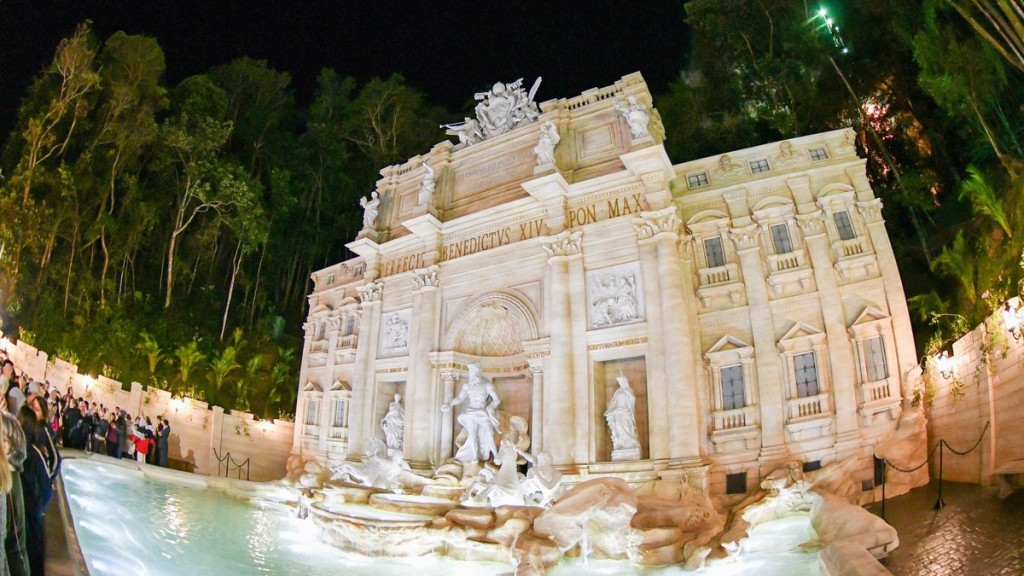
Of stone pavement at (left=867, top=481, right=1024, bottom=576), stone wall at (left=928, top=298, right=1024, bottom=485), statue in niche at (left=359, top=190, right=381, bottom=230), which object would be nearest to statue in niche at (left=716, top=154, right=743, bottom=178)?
stone wall at (left=928, top=298, right=1024, bottom=485)

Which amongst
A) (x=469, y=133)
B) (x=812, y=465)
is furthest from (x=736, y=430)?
(x=469, y=133)

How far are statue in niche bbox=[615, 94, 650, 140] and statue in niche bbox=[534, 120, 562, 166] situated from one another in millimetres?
2206

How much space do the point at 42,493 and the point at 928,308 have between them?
1747cm

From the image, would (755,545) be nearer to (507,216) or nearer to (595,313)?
(595,313)

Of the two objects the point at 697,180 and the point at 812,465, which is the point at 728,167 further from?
the point at 812,465

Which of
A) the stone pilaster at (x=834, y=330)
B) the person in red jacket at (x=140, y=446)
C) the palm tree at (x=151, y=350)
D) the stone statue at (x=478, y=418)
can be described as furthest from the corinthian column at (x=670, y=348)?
the palm tree at (x=151, y=350)

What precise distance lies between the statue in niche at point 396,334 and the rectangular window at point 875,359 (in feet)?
44.8

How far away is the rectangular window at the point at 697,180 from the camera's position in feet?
57.7

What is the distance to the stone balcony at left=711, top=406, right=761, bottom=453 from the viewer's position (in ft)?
48.6

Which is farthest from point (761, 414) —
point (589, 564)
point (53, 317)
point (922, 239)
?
point (53, 317)

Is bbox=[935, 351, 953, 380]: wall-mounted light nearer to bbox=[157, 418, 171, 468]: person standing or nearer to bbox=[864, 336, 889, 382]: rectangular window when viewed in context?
bbox=[864, 336, 889, 382]: rectangular window

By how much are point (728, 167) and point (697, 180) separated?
0.95 metres

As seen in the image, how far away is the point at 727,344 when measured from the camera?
15.8 metres

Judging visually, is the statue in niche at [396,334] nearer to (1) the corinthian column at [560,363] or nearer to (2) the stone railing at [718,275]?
(1) the corinthian column at [560,363]
